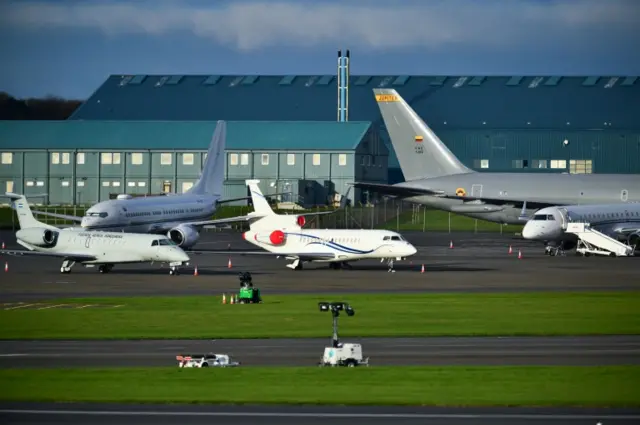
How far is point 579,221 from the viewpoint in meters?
109

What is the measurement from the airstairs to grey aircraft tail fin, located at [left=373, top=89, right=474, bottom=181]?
2399cm

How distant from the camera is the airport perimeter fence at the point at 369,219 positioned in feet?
468

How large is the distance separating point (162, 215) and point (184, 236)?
757 cm

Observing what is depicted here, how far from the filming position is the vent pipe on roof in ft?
598

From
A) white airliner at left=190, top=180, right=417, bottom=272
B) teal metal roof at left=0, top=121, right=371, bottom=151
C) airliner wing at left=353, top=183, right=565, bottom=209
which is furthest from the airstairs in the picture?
teal metal roof at left=0, top=121, right=371, bottom=151

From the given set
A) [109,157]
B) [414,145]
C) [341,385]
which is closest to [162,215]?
[414,145]

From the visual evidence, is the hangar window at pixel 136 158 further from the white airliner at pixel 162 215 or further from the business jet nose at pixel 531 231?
the business jet nose at pixel 531 231

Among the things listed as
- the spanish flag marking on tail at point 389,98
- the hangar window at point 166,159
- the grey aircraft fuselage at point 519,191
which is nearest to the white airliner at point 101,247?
the grey aircraft fuselage at point 519,191

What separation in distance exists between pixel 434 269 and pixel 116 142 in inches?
3364

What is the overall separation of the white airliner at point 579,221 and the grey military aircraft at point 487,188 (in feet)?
32.0

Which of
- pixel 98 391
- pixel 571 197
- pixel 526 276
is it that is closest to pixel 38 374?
pixel 98 391

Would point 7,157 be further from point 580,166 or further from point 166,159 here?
point 580,166

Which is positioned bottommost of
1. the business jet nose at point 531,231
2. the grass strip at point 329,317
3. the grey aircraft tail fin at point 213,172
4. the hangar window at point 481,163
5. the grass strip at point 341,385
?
the grass strip at point 341,385

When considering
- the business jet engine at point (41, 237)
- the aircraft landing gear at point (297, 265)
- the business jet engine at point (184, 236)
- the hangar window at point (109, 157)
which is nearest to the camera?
the business jet engine at point (41, 237)
